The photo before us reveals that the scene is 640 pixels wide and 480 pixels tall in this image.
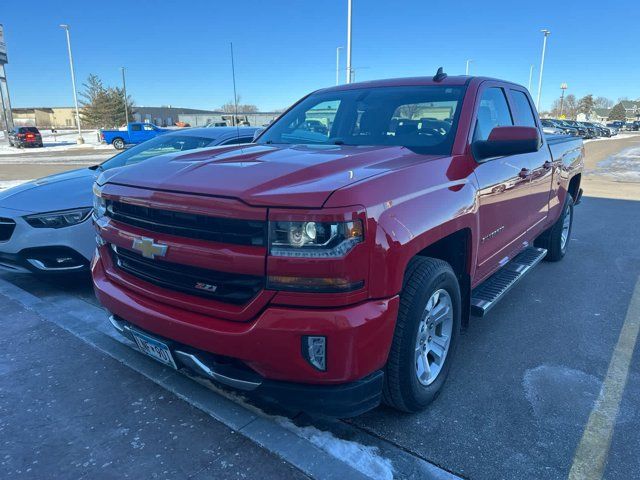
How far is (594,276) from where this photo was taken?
5.27 meters

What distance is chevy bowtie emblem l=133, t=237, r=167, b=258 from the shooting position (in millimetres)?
2346

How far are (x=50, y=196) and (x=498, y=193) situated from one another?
4020 mm

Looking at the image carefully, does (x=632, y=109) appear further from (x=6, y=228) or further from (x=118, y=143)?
(x=6, y=228)

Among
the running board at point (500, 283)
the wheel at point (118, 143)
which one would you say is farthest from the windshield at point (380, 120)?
the wheel at point (118, 143)

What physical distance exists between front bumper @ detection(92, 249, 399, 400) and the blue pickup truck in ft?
105

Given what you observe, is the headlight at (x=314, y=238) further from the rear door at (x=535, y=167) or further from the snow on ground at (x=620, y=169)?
the snow on ground at (x=620, y=169)

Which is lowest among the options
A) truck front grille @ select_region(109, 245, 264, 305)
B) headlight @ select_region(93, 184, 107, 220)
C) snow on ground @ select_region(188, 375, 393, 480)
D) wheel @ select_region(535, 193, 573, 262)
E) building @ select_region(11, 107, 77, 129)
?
snow on ground @ select_region(188, 375, 393, 480)

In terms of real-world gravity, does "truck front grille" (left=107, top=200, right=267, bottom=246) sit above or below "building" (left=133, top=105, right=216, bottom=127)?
below

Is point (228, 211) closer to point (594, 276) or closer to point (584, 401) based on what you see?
point (584, 401)

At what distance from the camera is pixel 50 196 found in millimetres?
4539

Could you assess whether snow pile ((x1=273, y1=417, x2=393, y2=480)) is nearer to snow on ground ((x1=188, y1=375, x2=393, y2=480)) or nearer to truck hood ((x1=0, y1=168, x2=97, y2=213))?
snow on ground ((x1=188, y1=375, x2=393, y2=480))

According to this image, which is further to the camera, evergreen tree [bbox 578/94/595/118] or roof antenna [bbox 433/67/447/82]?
evergreen tree [bbox 578/94/595/118]

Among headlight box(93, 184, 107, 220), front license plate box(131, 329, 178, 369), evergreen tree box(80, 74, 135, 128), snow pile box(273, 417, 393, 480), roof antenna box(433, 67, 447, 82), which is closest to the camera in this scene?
snow pile box(273, 417, 393, 480)

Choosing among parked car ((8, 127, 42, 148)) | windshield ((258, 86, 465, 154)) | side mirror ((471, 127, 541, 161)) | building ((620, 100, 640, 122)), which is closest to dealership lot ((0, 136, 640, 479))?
side mirror ((471, 127, 541, 161))
